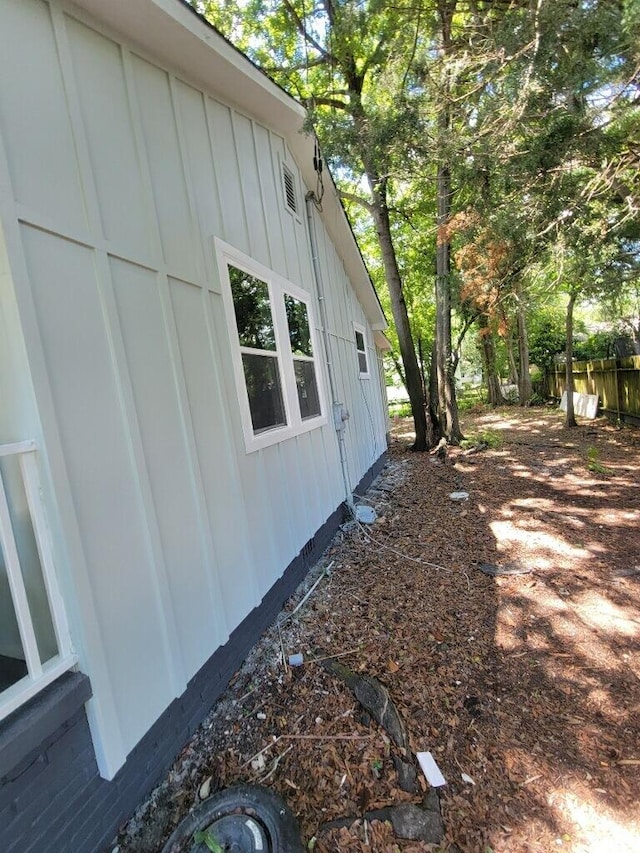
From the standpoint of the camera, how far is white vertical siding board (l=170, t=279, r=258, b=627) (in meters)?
2.67

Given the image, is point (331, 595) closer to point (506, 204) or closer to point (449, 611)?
point (449, 611)

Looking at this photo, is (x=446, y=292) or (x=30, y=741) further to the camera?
(x=446, y=292)

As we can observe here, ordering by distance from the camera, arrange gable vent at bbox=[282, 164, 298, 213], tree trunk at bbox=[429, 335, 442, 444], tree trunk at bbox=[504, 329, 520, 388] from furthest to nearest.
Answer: tree trunk at bbox=[504, 329, 520, 388] → tree trunk at bbox=[429, 335, 442, 444] → gable vent at bbox=[282, 164, 298, 213]

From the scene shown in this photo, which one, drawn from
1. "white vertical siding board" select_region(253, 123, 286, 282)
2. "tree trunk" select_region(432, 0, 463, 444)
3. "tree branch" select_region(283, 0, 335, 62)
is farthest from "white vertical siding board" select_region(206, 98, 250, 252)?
"tree trunk" select_region(432, 0, 463, 444)

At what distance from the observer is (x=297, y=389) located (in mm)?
4543

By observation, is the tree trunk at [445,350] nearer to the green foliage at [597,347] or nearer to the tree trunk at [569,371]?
the tree trunk at [569,371]

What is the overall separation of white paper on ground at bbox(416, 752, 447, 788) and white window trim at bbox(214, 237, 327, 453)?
2114 millimetres

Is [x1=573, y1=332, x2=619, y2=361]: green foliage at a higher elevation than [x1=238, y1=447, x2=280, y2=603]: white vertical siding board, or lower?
higher

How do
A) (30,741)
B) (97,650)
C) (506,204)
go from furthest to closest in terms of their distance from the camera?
(506,204) < (97,650) < (30,741)

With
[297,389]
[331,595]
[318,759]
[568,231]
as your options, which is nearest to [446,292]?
[568,231]

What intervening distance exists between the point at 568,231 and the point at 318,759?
6.01 meters

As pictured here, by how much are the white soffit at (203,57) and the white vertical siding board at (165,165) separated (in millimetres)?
147

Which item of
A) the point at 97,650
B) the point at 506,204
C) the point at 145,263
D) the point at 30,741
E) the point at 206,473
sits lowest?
the point at 30,741

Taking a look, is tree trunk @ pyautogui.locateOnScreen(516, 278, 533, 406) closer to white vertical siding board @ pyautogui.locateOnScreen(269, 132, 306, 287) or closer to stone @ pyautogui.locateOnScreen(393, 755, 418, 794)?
white vertical siding board @ pyautogui.locateOnScreen(269, 132, 306, 287)
